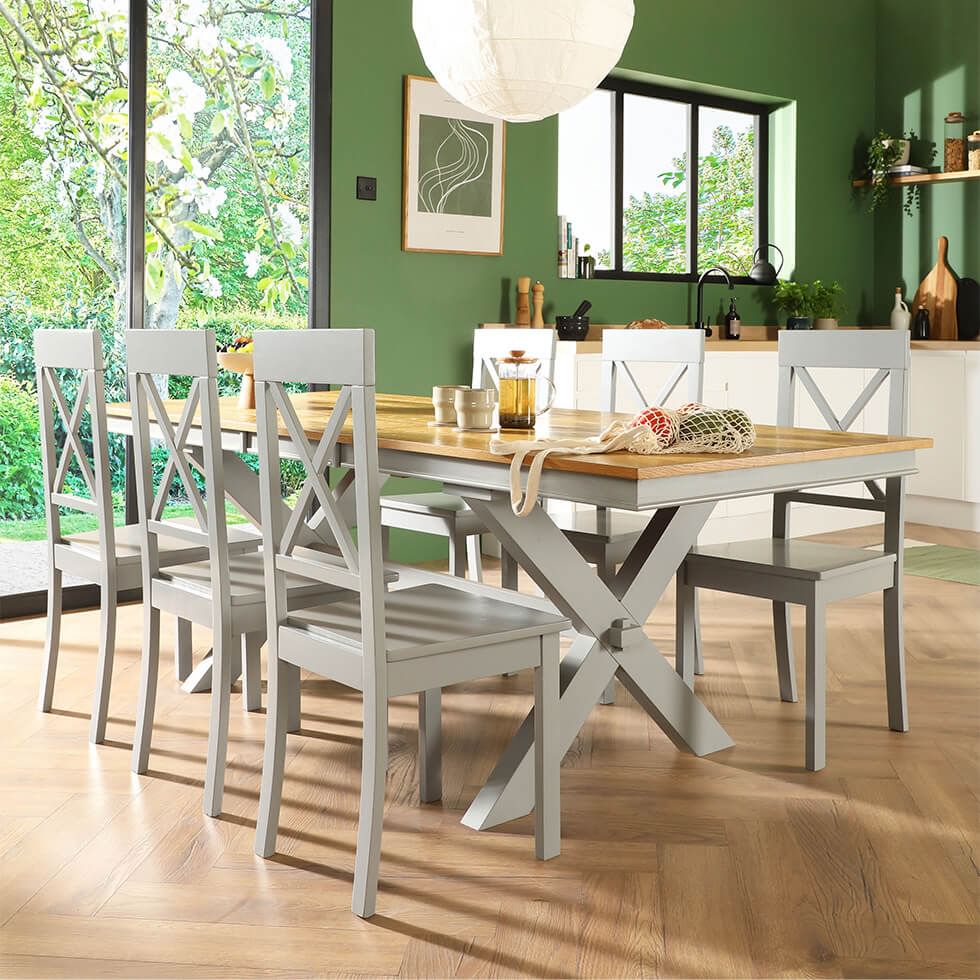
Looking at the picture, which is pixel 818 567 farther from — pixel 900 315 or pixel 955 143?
pixel 955 143

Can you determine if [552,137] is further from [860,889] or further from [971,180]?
[860,889]

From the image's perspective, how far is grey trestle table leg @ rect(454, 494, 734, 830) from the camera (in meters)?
2.31

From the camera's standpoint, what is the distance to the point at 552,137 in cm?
524

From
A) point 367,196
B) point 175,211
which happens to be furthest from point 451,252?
point 175,211

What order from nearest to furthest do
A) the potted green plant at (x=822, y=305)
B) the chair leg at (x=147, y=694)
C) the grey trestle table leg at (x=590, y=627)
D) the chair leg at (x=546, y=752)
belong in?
the chair leg at (x=546, y=752) → the grey trestle table leg at (x=590, y=627) → the chair leg at (x=147, y=694) → the potted green plant at (x=822, y=305)

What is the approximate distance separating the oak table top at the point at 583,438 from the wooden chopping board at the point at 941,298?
3624mm

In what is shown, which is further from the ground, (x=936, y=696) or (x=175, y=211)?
(x=175, y=211)

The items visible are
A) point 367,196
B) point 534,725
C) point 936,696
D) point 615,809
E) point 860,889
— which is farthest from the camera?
point 367,196

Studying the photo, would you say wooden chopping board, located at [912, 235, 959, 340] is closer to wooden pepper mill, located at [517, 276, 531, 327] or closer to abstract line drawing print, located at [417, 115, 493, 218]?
A: wooden pepper mill, located at [517, 276, 531, 327]

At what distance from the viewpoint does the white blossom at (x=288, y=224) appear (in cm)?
541

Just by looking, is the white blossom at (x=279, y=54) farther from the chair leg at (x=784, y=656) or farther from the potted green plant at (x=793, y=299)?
the chair leg at (x=784, y=656)

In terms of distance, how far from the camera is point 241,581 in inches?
100

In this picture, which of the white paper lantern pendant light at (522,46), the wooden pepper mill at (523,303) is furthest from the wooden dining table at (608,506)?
the wooden pepper mill at (523,303)

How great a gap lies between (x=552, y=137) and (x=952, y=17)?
2.38 meters
